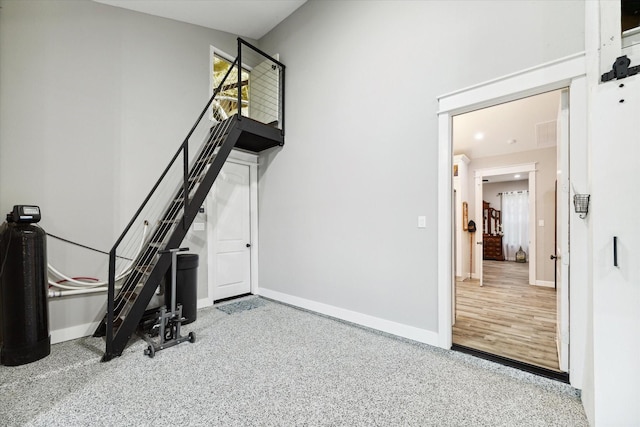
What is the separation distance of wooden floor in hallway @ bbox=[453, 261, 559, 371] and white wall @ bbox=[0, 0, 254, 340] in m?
4.00

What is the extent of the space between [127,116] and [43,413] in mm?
3152

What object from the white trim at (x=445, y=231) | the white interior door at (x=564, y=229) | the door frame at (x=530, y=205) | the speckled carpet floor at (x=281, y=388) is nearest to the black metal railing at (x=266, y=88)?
the white trim at (x=445, y=231)

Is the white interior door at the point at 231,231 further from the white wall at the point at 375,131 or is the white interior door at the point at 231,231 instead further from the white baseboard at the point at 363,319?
A: the white baseboard at the point at 363,319

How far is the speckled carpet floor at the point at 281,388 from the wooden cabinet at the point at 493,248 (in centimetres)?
891

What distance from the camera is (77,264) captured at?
3186 mm

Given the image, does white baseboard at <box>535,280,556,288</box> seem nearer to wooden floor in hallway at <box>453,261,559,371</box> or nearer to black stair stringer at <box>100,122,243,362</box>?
wooden floor in hallway at <box>453,261,559,371</box>

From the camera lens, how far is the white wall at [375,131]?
2.52 metres

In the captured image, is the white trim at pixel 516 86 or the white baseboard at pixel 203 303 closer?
the white trim at pixel 516 86

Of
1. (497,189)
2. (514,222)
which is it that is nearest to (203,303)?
(514,222)

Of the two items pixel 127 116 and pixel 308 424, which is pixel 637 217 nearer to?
pixel 308 424

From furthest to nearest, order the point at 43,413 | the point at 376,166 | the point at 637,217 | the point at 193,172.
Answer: the point at 193,172, the point at 376,166, the point at 43,413, the point at 637,217

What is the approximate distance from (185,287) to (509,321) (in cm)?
419

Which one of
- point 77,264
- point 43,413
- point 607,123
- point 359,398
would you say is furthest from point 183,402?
point 607,123

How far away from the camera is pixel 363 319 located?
133 inches
